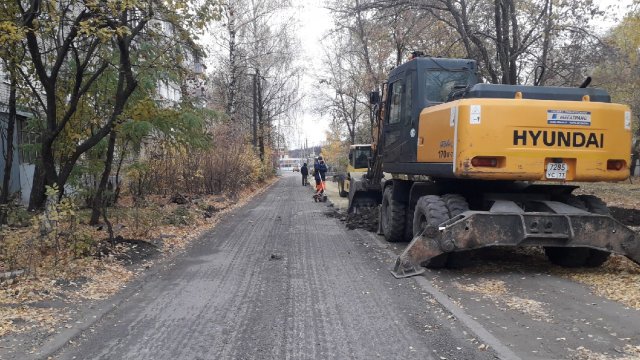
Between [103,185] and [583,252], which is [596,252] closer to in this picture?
[583,252]

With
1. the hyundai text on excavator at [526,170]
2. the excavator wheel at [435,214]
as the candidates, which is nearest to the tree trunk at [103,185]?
the excavator wheel at [435,214]

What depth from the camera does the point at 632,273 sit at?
7.71 m

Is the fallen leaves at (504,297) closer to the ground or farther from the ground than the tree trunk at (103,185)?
closer to the ground

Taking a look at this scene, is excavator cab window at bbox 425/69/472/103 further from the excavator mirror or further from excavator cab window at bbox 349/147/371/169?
excavator cab window at bbox 349/147/371/169

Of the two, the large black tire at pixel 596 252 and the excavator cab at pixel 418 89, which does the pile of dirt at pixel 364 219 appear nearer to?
the excavator cab at pixel 418 89

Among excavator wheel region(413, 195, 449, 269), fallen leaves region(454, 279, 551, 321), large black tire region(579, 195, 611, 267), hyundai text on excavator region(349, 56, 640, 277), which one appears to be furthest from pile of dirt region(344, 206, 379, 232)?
fallen leaves region(454, 279, 551, 321)

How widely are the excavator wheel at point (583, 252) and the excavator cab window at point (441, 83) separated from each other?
2.63m

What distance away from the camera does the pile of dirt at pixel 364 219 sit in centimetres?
1355

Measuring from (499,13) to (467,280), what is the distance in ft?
36.8

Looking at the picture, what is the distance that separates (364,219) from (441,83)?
542cm

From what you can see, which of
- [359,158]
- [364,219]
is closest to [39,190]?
[364,219]

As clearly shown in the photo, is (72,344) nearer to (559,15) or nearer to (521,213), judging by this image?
(521,213)

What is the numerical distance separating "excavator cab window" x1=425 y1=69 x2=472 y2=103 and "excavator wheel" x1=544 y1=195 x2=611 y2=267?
2627 millimetres

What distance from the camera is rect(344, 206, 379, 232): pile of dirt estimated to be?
44.5 ft
